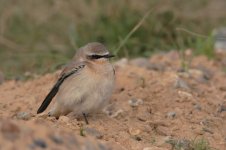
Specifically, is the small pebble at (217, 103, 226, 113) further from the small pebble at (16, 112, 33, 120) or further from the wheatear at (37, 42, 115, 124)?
the small pebble at (16, 112, 33, 120)

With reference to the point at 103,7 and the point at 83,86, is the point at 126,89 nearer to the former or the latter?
the point at 83,86

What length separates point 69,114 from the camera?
307 inches

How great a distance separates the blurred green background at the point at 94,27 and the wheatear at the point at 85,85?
257 cm

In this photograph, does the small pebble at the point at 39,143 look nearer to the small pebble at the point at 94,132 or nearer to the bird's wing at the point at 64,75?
the small pebble at the point at 94,132

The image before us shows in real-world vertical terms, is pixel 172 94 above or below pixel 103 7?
below

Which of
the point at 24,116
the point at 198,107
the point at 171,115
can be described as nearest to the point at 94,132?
the point at 24,116

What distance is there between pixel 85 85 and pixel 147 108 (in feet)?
3.27

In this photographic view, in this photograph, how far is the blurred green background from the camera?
36.9 ft

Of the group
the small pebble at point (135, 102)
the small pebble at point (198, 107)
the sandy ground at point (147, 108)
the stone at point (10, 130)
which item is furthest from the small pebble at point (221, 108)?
the stone at point (10, 130)

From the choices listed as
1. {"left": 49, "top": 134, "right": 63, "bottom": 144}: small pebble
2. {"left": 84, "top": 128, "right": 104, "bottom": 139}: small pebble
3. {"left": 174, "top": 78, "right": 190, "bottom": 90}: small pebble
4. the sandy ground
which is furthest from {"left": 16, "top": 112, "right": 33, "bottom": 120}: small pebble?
{"left": 174, "top": 78, "right": 190, "bottom": 90}: small pebble

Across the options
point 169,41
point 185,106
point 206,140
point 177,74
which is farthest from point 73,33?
point 206,140

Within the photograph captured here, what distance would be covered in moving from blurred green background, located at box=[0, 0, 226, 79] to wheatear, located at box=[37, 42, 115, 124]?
2570 mm

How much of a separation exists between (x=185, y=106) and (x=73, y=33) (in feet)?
12.7

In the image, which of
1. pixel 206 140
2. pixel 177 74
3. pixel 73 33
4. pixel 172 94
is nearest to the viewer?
pixel 206 140
